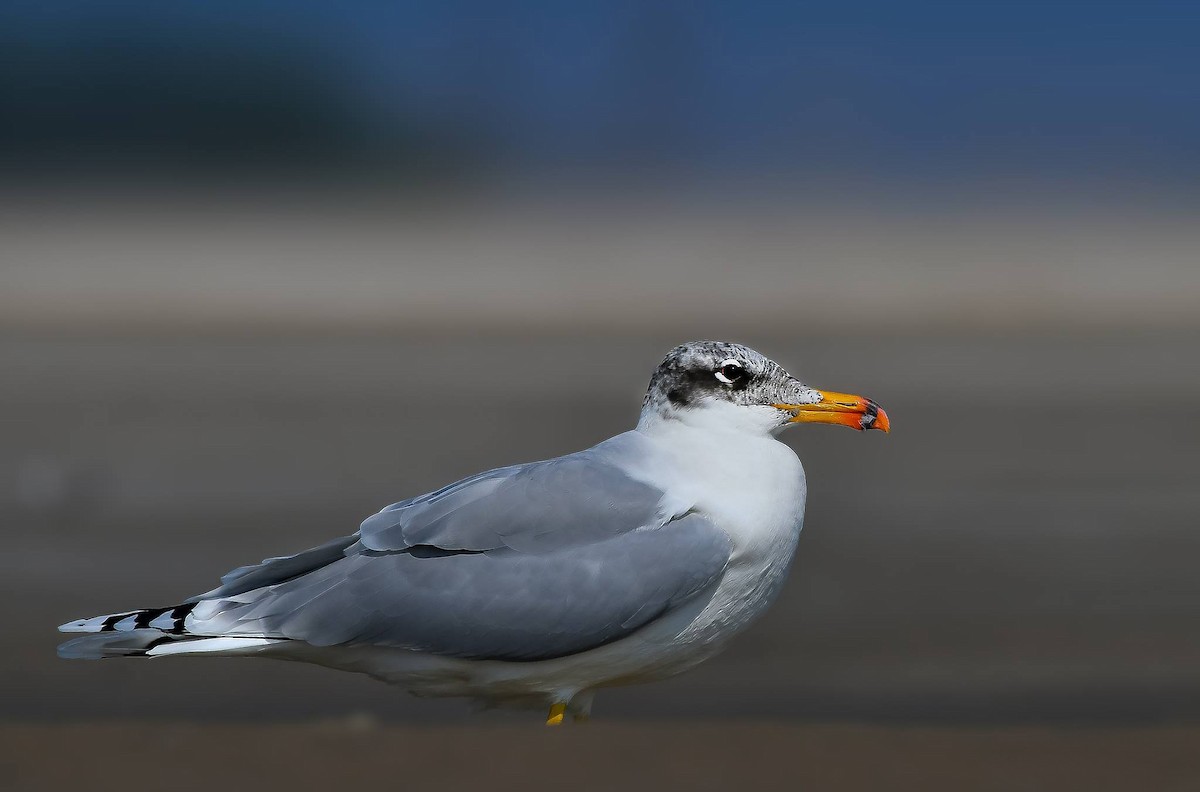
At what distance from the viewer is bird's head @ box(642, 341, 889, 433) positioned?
386 centimetres

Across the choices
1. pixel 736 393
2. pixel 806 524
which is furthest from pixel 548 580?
pixel 806 524

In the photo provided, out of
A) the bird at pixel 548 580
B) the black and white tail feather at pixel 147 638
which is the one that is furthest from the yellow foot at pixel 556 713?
the black and white tail feather at pixel 147 638

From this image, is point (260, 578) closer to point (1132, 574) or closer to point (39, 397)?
point (1132, 574)

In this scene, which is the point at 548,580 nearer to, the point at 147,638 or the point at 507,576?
the point at 507,576

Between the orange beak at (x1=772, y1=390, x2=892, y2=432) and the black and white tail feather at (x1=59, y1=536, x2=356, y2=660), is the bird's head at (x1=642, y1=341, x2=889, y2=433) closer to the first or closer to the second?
the orange beak at (x1=772, y1=390, x2=892, y2=432)

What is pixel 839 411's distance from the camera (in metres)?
3.93

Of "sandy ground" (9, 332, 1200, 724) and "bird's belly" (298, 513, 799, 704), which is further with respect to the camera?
"sandy ground" (9, 332, 1200, 724)

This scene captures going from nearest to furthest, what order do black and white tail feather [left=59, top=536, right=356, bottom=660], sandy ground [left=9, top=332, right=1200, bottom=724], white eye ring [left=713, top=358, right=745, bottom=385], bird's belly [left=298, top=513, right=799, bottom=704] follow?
black and white tail feather [left=59, top=536, right=356, bottom=660], bird's belly [left=298, top=513, right=799, bottom=704], white eye ring [left=713, top=358, right=745, bottom=385], sandy ground [left=9, top=332, right=1200, bottom=724]

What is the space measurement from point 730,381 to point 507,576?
2.55ft

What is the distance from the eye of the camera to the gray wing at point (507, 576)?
11.8ft

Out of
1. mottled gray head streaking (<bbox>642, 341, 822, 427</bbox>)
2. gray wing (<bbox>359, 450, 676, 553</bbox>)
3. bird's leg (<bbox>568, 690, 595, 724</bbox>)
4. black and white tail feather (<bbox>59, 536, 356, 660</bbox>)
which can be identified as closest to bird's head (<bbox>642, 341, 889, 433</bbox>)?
mottled gray head streaking (<bbox>642, 341, 822, 427</bbox>)

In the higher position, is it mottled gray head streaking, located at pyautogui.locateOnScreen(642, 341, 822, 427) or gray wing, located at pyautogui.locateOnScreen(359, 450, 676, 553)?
mottled gray head streaking, located at pyautogui.locateOnScreen(642, 341, 822, 427)

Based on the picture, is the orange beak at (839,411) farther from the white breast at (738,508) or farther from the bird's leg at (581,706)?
the bird's leg at (581,706)

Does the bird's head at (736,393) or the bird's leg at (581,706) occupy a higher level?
the bird's head at (736,393)
